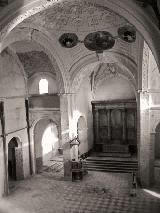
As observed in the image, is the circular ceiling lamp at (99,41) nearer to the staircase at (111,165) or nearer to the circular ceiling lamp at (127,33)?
the circular ceiling lamp at (127,33)

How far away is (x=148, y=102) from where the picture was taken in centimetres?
1434

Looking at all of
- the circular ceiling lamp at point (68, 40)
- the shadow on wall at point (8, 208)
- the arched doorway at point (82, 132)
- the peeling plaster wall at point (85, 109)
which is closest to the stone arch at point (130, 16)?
the circular ceiling lamp at point (68, 40)

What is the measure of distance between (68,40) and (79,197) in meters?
8.81

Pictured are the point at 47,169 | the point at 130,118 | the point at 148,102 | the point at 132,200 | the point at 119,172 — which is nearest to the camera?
the point at 132,200

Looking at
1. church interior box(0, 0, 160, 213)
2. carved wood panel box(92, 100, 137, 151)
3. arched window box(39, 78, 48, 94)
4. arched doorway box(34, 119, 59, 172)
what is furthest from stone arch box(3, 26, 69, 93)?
carved wood panel box(92, 100, 137, 151)

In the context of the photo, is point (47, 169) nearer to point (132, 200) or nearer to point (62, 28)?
point (132, 200)

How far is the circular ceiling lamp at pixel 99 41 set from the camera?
45.4 ft

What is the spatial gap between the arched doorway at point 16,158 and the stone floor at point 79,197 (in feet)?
2.47

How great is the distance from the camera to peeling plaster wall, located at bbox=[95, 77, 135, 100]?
20266mm

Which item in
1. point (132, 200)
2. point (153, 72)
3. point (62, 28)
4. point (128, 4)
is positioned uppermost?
point (62, 28)

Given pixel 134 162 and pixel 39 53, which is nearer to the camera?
pixel 39 53

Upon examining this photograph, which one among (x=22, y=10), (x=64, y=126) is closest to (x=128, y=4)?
(x=22, y=10)

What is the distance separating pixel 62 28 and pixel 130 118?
32.8 feet

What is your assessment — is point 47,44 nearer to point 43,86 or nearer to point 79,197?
point 43,86
